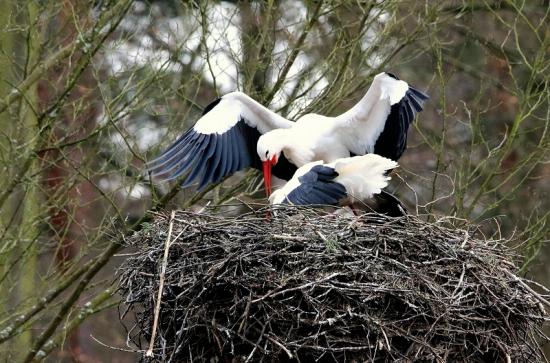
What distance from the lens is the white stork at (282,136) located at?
32.9 feet

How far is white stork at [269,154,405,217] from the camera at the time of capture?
9.19 meters

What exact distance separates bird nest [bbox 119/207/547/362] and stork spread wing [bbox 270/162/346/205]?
69cm

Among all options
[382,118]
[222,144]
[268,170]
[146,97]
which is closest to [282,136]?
[268,170]

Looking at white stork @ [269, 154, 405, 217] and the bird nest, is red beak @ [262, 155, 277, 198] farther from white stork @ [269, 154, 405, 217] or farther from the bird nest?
the bird nest

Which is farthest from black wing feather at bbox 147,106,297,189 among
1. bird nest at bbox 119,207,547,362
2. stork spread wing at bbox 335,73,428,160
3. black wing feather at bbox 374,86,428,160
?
bird nest at bbox 119,207,547,362

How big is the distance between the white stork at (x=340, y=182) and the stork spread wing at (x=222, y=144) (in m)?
0.99

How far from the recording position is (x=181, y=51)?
11.5 m

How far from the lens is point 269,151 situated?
10.1 m

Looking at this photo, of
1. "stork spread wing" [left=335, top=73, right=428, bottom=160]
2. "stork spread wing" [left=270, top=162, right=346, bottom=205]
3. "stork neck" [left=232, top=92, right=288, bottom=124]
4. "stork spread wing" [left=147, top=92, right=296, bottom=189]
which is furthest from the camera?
"stork neck" [left=232, top=92, right=288, bottom=124]

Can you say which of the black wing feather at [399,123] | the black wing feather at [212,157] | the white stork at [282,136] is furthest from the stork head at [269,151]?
the black wing feather at [399,123]

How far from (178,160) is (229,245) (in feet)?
7.42

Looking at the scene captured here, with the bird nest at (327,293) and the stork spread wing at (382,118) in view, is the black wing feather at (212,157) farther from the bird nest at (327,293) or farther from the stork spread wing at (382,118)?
the bird nest at (327,293)

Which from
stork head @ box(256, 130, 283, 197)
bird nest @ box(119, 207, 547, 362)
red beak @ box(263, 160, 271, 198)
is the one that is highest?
stork head @ box(256, 130, 283, 197)

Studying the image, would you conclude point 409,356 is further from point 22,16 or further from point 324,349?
point 22,16
